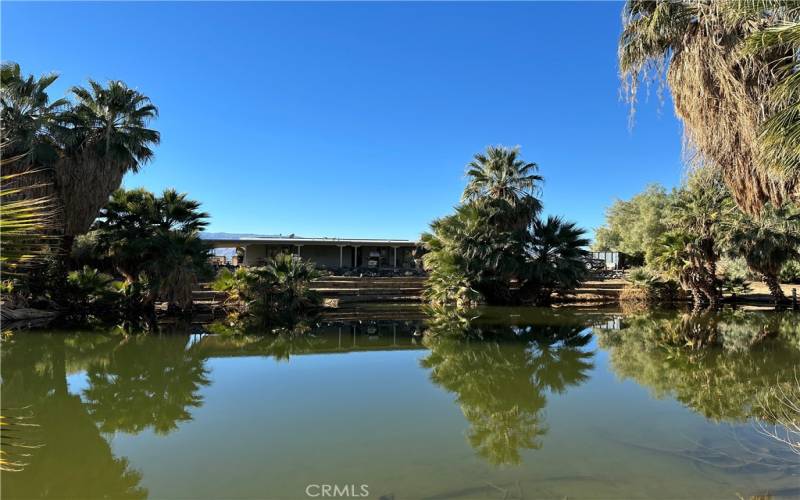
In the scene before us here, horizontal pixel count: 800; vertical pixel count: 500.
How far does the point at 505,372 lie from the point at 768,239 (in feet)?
49.4

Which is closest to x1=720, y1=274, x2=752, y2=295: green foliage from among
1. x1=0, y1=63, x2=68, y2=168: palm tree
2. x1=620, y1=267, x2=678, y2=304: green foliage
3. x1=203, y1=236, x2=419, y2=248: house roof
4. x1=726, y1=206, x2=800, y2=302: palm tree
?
x1=620, y1=267, x2=678, y2=304: green foliage

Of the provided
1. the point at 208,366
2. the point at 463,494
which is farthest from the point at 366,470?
the point at 208,366

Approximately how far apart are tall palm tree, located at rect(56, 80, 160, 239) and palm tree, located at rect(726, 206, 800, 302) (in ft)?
72.7

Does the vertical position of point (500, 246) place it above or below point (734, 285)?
above

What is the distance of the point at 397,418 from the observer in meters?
5.47

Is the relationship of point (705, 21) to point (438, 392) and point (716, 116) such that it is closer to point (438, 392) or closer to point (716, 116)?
point (716, 116)

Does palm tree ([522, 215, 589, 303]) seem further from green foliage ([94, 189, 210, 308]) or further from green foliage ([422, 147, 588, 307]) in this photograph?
green foliage ([94, 189, 210, 308])

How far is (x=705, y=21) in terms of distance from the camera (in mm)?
5980

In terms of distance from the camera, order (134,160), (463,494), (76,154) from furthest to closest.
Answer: (134,160)
(76,154)
(463,494)

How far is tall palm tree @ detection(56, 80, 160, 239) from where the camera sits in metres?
14.2

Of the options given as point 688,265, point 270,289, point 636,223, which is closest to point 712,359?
point 688,265

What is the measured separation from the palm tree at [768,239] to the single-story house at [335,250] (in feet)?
52.0

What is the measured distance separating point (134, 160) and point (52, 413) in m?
11.9

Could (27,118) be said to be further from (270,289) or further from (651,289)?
(651,289)
